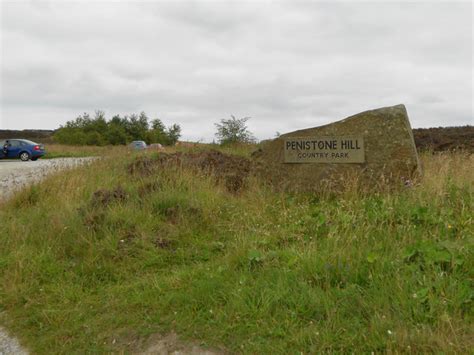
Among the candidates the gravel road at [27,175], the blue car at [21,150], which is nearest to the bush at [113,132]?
the blue car at [21,150]

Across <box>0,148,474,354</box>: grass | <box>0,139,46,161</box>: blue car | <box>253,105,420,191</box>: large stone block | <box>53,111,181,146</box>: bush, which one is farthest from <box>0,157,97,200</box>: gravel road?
<box>53,111,181,146</box>: bush

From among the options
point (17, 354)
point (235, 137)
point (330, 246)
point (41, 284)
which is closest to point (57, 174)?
point (41, 284)

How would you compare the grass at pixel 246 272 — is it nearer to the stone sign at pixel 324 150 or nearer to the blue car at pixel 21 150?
the stone sign at pixel 324 150

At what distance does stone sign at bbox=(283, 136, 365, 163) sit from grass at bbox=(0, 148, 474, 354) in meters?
0.78

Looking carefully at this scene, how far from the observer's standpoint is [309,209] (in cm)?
489

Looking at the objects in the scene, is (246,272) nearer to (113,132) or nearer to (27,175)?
(27,175)

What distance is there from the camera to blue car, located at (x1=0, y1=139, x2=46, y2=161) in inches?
822

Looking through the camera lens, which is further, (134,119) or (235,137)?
(134,119)

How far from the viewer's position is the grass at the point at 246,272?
2393 millimetres

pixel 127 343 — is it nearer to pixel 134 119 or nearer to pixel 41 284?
pixel 41 284

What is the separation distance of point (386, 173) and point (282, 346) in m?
3.89

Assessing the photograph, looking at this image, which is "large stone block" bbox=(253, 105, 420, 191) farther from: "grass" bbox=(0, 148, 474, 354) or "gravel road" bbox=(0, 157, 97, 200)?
"gravel road" bbox=(0, 157, 97, 200)

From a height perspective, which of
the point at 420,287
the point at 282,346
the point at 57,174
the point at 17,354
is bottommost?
the point at 17,354

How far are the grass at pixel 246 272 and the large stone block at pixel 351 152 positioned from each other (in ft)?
1.68
